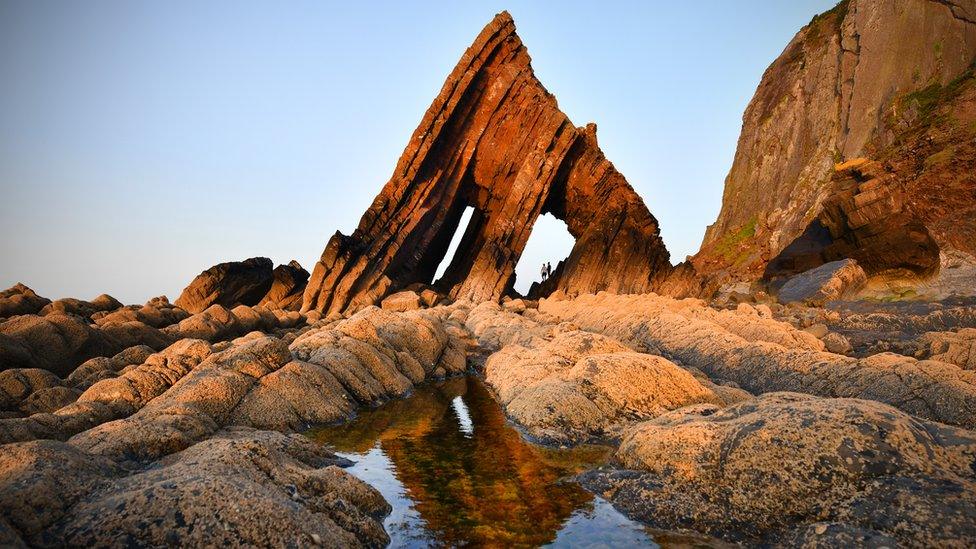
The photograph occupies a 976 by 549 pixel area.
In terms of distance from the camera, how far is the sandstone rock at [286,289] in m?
44.1

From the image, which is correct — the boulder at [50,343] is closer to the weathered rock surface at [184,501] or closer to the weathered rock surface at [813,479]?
the weathered rock surface at [184,501]

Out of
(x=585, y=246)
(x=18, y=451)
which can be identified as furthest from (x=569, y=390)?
(x=585, y=246)

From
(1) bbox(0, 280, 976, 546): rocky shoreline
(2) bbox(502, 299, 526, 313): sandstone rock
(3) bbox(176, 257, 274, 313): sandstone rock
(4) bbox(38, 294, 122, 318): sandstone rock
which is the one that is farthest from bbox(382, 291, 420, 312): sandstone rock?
(1) bbox(0, 280, 976, 546): rocky shoreline

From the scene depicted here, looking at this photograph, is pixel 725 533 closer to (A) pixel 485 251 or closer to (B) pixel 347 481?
(B) pixel 347 481

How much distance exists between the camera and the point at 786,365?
13.7m

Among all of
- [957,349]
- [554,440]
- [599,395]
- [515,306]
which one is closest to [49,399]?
[554,440]

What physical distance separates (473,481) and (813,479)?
444 centimetres

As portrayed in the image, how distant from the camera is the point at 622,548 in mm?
6234

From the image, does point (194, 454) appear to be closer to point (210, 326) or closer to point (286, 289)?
point (210, 326)

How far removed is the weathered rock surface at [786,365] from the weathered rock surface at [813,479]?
12.4 feet

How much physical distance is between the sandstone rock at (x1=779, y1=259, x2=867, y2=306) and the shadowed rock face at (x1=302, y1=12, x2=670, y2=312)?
681 inches

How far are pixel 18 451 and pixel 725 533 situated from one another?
732 centimetres

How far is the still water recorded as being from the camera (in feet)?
21.9

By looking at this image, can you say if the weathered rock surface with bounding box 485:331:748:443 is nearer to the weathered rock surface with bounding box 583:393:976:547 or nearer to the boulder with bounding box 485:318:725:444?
the boulder with bounding box 485:318:725:444
